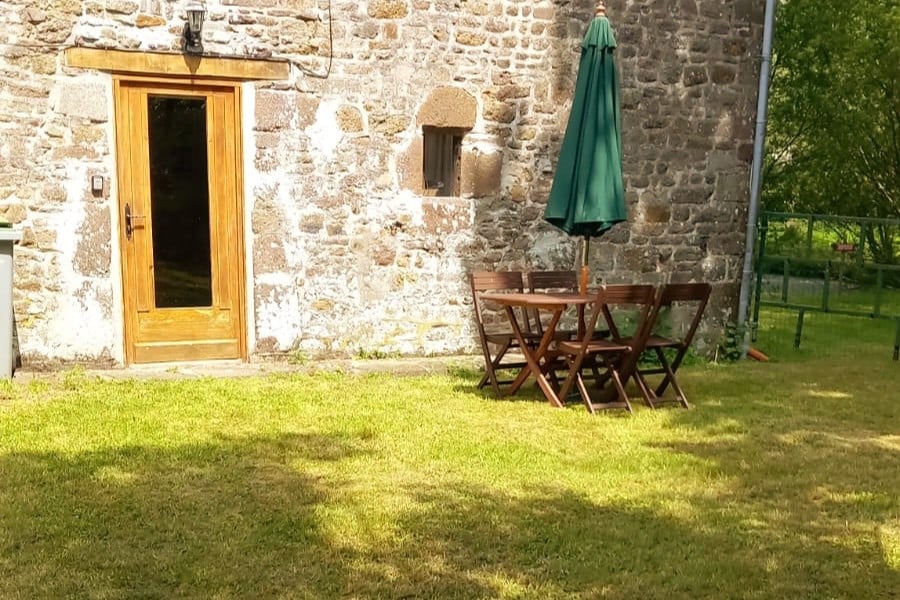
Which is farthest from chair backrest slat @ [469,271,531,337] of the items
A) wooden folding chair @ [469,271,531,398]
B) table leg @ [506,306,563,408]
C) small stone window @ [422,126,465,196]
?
small stone window @ [422,126,465,196]

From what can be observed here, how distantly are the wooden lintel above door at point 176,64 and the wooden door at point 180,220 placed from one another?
0.13 meters

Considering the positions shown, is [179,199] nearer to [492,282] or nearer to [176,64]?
[176,64]

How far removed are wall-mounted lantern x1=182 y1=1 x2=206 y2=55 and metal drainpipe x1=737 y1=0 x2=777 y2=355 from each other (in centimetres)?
514

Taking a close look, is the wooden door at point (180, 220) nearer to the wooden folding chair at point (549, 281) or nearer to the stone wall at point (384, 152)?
the stone wall at point (384, 152)

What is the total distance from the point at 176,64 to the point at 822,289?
6283 mm

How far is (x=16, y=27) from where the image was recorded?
6.14 m

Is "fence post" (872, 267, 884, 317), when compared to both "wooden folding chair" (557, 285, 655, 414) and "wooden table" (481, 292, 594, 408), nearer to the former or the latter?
"wooden folding chair" (557, 285, 655, 414)

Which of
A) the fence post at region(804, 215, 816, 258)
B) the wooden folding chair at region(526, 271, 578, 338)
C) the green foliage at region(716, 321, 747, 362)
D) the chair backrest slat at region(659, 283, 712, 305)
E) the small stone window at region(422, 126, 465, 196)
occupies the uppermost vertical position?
the small stone window at region(422, 126, 465, 196)

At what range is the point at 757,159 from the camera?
8.40m

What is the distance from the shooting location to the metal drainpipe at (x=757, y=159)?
27.2 ft

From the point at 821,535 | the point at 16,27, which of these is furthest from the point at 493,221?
the point at 821,535

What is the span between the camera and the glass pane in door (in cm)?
671

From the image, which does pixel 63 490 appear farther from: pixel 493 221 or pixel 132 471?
pixel 493 221

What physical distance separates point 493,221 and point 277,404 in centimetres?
276
